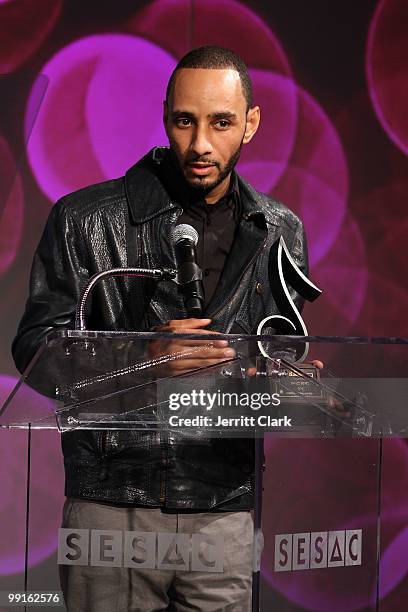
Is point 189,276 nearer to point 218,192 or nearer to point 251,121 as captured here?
point 218,192

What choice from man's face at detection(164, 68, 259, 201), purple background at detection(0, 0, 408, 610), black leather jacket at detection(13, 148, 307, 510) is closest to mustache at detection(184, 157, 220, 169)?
man's face at detection(164, 68, 259, 201)

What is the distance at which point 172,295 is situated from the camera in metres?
2.33

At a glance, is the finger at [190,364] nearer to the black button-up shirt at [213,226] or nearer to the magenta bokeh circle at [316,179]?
the black button-up shirt at [213,226]

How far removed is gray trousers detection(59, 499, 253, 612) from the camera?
1862 millimetres

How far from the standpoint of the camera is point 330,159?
3.81m

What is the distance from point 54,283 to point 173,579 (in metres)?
0.72

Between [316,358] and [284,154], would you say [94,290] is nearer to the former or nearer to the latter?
[316,358]

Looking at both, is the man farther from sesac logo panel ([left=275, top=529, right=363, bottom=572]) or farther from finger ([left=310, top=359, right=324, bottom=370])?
finger ([left=310, top=359, right=324, bottom=370])

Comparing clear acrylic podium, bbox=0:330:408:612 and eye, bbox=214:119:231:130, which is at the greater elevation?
eye, bbox=214:119:231:130

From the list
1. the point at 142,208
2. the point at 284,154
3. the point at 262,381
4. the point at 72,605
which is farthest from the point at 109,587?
the point at 284,154

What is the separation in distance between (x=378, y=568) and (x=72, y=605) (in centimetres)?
53

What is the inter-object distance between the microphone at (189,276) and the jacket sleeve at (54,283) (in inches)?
12.8

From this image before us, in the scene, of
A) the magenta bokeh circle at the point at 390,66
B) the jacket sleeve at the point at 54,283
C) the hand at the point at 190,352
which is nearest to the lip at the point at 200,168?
the jacket sleeve at the point at 54,283

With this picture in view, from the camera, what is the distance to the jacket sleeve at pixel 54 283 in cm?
220
